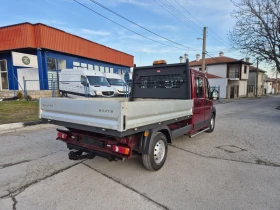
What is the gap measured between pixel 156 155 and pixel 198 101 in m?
2.39

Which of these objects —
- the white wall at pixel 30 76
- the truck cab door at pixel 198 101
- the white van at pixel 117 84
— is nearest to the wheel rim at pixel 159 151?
the truck cab door at pixel 198 101

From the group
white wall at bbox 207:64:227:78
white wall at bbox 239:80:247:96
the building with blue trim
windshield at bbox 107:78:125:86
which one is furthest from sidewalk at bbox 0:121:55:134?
white wall at bbox 239:80:247:96

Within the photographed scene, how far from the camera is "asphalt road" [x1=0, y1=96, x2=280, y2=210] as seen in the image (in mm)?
2732

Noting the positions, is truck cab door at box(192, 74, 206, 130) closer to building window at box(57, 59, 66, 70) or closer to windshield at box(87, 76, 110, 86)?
windshield at box(87, 76, 110, 86)

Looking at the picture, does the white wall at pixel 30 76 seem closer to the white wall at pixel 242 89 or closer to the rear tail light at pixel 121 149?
the rear tail light at pixel 121 149

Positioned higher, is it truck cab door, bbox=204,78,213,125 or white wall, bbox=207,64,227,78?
white wall, bbox=207,64,227,78

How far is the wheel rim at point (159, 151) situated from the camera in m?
3.83

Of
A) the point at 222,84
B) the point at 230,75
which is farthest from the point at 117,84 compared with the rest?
the point at 230,75

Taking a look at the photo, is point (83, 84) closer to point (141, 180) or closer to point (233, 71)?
point (141, 180)

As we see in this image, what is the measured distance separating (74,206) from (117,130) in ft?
4.03

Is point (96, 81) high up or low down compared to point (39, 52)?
down

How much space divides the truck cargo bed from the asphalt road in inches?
41.8

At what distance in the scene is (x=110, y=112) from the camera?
287cm

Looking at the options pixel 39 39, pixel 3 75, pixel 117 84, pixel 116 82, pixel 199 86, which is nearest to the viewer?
pixel 199 86
